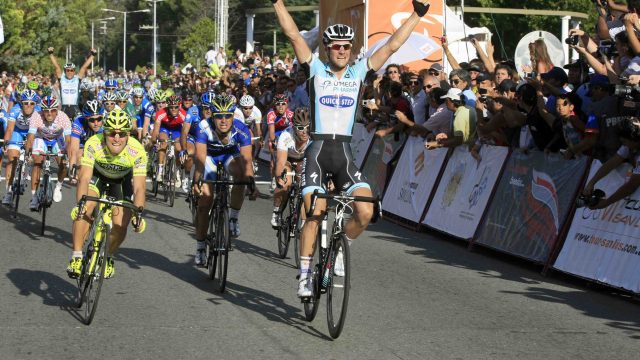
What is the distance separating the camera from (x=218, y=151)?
12375 millimetres

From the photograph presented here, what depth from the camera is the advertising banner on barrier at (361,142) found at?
20172 millimetres

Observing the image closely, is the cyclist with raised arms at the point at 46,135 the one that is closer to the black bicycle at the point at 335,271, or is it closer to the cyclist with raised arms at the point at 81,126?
the cyclist with raised arms at the point at 81,126

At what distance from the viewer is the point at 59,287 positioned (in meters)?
10.8

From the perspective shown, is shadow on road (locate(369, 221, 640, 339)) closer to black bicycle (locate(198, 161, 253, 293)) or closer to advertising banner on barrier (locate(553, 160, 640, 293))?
advertising banner on barrier (locate(553, 160, 640, 293))

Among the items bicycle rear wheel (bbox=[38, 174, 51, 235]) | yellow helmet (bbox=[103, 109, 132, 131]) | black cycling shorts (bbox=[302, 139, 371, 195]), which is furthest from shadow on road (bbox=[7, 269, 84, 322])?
bicycle rear wheel (bbox=[38, 174, 51, 235])

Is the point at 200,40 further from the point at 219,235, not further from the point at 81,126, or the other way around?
the point at 219,235

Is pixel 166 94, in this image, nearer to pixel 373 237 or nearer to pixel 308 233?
pixel 373 237

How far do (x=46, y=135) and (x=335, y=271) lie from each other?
852cm

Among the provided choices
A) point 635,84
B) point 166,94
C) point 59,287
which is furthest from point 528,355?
point 166,94

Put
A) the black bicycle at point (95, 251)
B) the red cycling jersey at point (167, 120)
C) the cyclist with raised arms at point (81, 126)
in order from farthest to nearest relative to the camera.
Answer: the red cycling jersey at point (167, 120) < the cyclist with raised arms at point (81, 126) < the black bicycle at point (95, 251)

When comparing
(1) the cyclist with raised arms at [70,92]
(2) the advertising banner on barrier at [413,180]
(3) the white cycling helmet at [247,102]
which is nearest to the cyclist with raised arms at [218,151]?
(2) the advertising banner on barrier at [413,180]

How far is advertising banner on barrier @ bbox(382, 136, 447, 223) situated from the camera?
16375 millimetres

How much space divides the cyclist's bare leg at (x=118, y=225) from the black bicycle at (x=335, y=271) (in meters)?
1.87

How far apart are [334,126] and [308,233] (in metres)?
0.90
